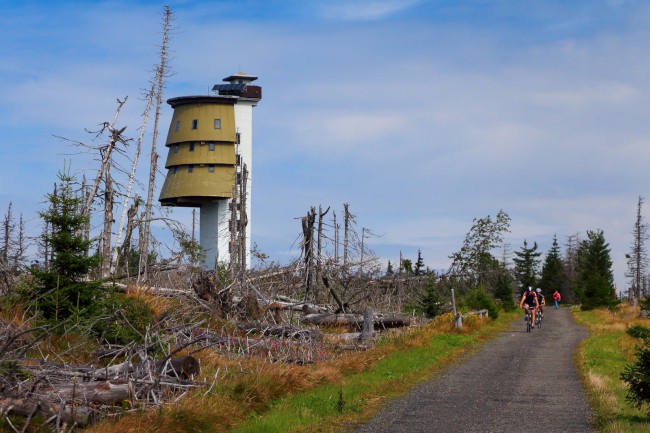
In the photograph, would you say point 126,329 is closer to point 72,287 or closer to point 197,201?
point 72,287

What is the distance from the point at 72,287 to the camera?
15.1 metres

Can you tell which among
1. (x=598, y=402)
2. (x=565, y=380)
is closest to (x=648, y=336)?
(x=598, y=402)

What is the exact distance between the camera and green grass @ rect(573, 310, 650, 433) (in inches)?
458

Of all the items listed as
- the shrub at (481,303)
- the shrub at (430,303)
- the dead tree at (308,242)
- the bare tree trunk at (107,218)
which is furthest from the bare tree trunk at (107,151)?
the shrub at (481,303)

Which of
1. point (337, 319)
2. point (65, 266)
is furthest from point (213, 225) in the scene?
point (65, 266)

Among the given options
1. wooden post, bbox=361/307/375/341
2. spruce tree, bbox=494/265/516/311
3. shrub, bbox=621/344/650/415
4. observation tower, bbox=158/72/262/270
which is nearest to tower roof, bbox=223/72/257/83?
observation tower, bbox=158/72/262/270

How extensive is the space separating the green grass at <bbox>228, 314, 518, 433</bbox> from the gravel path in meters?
0.38

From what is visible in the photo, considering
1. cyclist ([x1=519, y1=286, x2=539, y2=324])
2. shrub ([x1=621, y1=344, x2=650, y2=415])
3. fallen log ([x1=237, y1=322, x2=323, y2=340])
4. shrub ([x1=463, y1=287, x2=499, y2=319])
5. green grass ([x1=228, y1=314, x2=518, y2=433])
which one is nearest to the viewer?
green grass ([x1=228, y1=314, x2=518, y2=433])

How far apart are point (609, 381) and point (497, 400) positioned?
3.64 metres

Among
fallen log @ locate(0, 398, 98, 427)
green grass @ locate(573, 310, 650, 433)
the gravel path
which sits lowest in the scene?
the gravel path

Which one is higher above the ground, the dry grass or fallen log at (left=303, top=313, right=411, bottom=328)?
fallen log at (left=303, top=313, right=411, bottom=328)

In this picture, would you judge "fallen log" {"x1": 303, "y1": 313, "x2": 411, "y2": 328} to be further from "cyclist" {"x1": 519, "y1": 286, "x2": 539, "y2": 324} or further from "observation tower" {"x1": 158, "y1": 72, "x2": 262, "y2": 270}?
"observation tower" {"x1": 158, "y1": 72, "x2": 262, "y2": 270}

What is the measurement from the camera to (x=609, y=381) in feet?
54.1

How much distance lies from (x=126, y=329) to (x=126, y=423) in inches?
204
